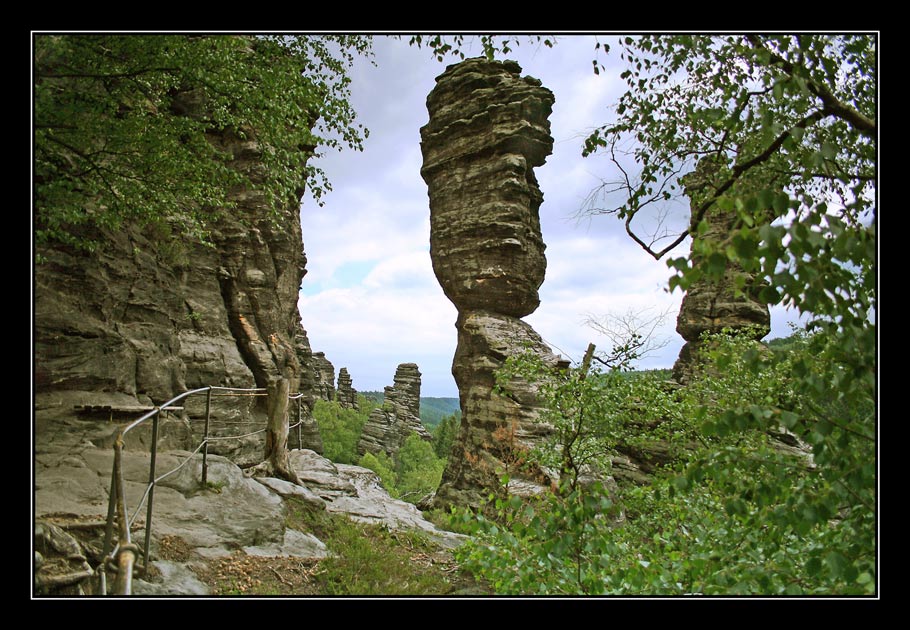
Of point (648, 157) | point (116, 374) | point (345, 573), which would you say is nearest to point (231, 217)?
point (116, 374)

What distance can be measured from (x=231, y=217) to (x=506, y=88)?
1347cm

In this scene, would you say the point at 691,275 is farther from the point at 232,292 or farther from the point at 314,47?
the point at 232,292

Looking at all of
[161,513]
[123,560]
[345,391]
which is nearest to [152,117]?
[161,513]

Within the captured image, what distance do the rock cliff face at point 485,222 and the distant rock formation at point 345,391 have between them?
1587 inches

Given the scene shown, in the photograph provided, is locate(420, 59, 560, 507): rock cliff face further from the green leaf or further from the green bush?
the green leaf

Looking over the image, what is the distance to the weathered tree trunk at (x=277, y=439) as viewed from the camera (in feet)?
33.4

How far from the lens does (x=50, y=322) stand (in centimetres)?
875

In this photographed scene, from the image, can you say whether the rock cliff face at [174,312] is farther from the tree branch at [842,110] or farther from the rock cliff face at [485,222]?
the tree branch at [842,110]

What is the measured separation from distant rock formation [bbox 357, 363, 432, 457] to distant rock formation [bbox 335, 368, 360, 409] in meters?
8.02

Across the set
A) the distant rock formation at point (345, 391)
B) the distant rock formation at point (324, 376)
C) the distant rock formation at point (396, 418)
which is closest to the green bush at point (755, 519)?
the distant rock formation at point (396, 418)

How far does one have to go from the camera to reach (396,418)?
50.3 meters

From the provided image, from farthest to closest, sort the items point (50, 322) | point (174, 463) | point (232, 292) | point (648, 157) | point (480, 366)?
point (480, 366), point (232, 292), point (50, 322), point (174, 463), point (648, 157)

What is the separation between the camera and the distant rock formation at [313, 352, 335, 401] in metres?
53.3

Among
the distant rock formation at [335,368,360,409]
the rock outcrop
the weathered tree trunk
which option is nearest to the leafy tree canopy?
the rock outcrop
